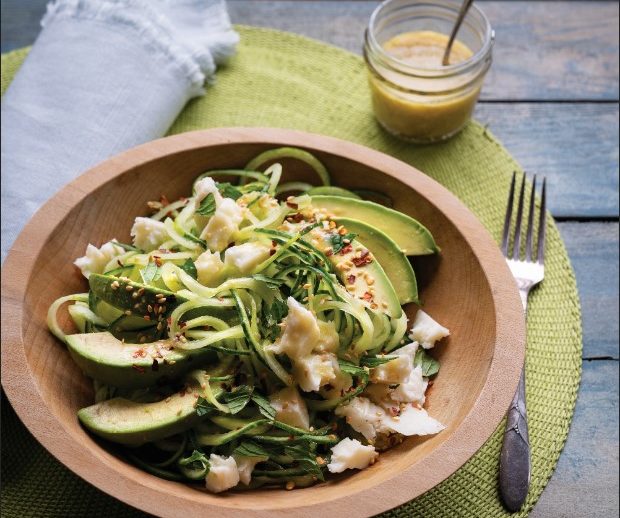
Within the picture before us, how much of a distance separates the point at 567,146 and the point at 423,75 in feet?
2.70

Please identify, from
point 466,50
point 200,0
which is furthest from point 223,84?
point 466,50

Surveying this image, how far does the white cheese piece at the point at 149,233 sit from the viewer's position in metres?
2.42

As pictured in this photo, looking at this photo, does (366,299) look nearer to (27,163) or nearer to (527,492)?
(527,492)

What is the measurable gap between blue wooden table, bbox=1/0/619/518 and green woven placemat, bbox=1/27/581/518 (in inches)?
6.7

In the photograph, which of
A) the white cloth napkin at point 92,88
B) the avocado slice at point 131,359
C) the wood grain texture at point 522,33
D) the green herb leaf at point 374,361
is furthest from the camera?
the wood grain texture at point 522,33

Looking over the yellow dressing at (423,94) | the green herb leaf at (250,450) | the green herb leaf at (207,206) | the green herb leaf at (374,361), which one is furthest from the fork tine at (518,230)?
the green herb leaf at (250,450)

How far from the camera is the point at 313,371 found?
6.76ft

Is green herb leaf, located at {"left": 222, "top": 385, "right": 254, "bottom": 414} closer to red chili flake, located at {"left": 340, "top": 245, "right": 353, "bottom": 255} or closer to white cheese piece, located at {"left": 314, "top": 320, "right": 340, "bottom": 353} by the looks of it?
white cheese piece, located at {"left": 314, "top": 320, "right": 340, "bottom": 353}

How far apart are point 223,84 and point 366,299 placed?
1.54 m

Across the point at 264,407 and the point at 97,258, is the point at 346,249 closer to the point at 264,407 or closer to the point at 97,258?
the point at 264,407

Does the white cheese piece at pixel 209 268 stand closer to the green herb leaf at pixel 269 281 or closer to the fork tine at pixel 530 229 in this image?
the green herb leaf at pixel 269 281

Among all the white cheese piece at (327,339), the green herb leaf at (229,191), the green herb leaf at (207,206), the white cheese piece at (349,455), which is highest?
the green herb leaf at (207,206)

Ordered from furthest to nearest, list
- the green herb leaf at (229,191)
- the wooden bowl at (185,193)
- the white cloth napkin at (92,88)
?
the white cloth napkin at (92,88) < the green herb leaf at (229,191) < the wooden bowl at (185,193)

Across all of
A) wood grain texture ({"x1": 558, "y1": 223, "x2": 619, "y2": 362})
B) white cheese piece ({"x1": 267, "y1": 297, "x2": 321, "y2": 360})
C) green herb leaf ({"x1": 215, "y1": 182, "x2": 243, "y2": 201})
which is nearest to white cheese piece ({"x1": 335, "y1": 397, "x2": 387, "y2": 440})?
white cheese piece ({"x1": 267, "y1": 297, "x2": 321, "y2": 360})
